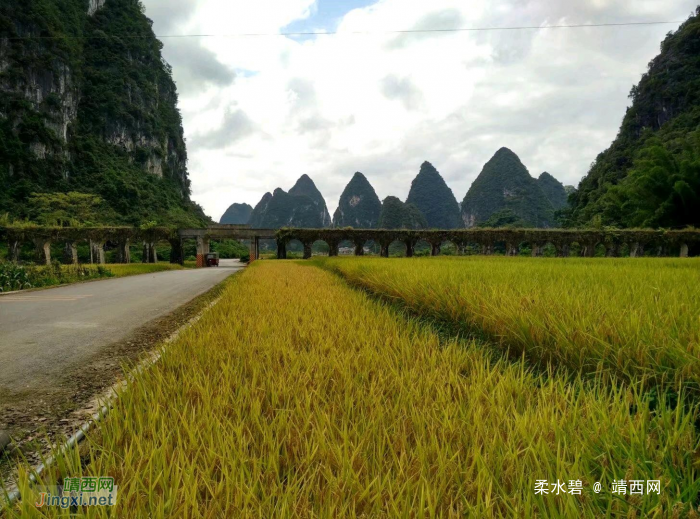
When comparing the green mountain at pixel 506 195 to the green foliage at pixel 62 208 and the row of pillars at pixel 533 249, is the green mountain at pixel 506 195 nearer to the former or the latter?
the row of pillars at pixel 533 249

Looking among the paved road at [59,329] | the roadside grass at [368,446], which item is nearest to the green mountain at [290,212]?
the paved road at [59,329]

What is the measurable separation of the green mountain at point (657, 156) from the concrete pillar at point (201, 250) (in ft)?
134

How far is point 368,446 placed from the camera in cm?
125

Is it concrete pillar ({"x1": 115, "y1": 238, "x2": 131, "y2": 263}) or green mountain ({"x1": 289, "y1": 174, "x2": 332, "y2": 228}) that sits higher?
green mountain ({"x1": 289, "y1": 174, "x2": 332, "y2": 228})

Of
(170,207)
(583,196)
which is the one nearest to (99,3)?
(170,207)

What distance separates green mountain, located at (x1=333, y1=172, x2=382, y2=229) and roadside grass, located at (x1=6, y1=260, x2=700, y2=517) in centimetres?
11120

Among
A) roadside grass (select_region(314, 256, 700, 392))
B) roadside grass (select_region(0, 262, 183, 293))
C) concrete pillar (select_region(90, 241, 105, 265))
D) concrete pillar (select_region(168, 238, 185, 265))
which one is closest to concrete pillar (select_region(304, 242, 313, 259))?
concrete pillar (select_region(168, 238, 185, 265))

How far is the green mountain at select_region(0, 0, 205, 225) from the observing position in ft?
166

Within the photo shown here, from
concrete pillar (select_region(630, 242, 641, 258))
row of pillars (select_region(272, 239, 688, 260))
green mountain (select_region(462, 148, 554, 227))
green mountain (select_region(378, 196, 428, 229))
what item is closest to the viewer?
concrete pillar (select_region(630, 242, 641, 258))

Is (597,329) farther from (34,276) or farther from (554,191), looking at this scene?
(554,191)

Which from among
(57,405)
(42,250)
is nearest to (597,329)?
(57,405)

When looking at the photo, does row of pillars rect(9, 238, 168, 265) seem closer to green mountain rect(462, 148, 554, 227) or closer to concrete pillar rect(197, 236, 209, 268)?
concrete pillar rect(197, 236, 209, 268)

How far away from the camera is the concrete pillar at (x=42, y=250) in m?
28.1

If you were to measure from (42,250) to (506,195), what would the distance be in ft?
300
